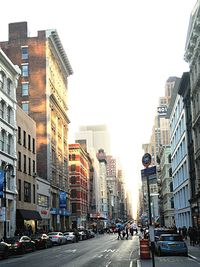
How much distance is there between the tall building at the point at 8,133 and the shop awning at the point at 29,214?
8.00 feet

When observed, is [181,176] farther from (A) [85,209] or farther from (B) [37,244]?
(A) [85,209]

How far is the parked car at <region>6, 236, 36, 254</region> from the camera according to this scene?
111 ft

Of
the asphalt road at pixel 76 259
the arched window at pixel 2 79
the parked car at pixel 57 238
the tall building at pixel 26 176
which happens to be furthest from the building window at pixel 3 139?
the asphalt road at pixel 76 259

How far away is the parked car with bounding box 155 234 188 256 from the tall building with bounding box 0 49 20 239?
85.3 ft

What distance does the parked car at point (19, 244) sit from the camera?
3380 cm

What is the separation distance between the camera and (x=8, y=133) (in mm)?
54562

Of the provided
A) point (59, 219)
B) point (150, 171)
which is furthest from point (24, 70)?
point (150, 171)

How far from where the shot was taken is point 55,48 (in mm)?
86125

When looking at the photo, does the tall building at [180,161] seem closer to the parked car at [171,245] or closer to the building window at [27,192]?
the building window at [27,192]

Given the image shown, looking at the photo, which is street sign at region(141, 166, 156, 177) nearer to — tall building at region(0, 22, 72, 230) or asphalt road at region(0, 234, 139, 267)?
asphalt road at region(0, 234, 139, 267)

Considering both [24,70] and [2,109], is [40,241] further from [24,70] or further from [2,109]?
[24,70]

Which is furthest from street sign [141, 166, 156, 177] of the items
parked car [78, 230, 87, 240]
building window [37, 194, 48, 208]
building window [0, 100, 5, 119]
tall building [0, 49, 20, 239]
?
parked car [78, 230, 87, 240]

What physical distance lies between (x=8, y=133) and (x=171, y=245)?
31.3 metres

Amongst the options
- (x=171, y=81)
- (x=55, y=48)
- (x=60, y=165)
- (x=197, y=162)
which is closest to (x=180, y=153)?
(x=197, y=162)
